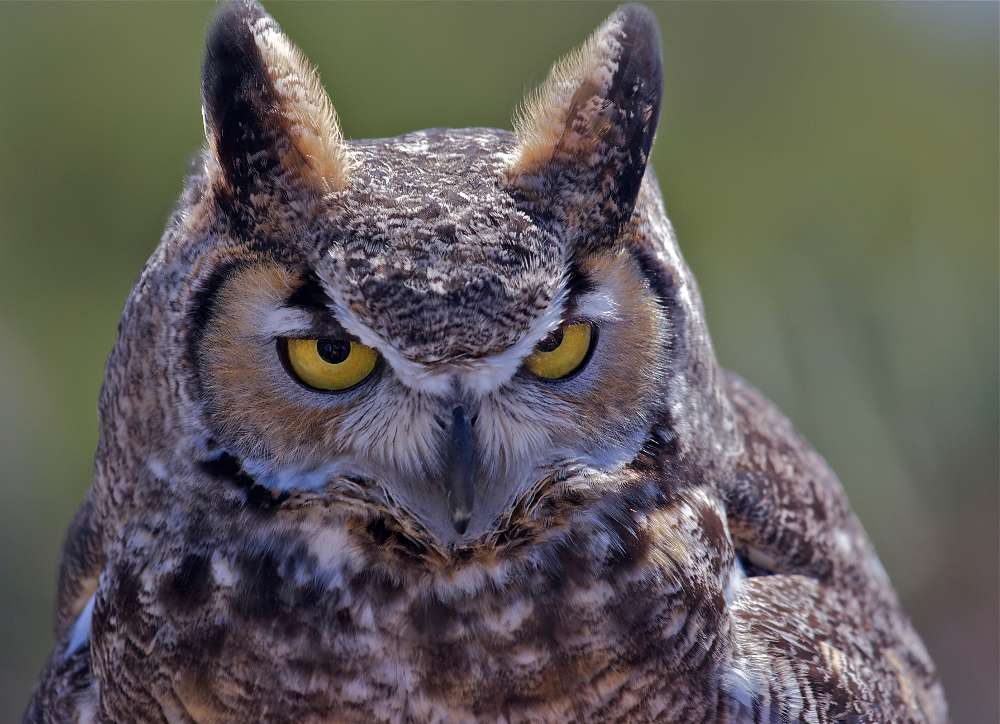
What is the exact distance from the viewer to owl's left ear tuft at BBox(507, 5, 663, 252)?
118cm

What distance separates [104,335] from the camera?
160 inches

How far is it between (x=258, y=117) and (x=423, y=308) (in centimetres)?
33

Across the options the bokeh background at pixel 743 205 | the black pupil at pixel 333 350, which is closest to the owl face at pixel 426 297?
the black pupil at pixel 333 350

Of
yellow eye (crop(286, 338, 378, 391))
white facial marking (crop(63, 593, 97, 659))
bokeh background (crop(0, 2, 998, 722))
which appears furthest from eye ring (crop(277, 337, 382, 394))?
bokeh background (crop(0, 2, 998, 722))

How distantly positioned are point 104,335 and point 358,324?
130 inches

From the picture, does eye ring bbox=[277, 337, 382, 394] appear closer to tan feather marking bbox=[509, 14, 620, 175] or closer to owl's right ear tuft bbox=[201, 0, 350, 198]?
owl's right ear tuft bbox=[201, 0, 350, 198]

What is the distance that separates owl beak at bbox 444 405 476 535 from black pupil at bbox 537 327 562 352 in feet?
0.37

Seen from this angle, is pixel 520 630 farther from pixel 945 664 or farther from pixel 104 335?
pixel 945 664

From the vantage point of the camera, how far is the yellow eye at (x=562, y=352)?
1160 millimetres

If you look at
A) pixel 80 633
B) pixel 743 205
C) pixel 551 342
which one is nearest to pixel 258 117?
pixel 551 342

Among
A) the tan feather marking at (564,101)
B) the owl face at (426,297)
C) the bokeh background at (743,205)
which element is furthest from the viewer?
the bokeh background at (743,205)

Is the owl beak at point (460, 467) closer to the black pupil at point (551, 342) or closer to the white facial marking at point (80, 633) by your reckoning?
the black pupil at point (551, 342)

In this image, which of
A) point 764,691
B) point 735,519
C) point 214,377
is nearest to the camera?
point 214,377

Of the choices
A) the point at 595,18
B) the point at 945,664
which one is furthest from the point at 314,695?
the point at 945,664
